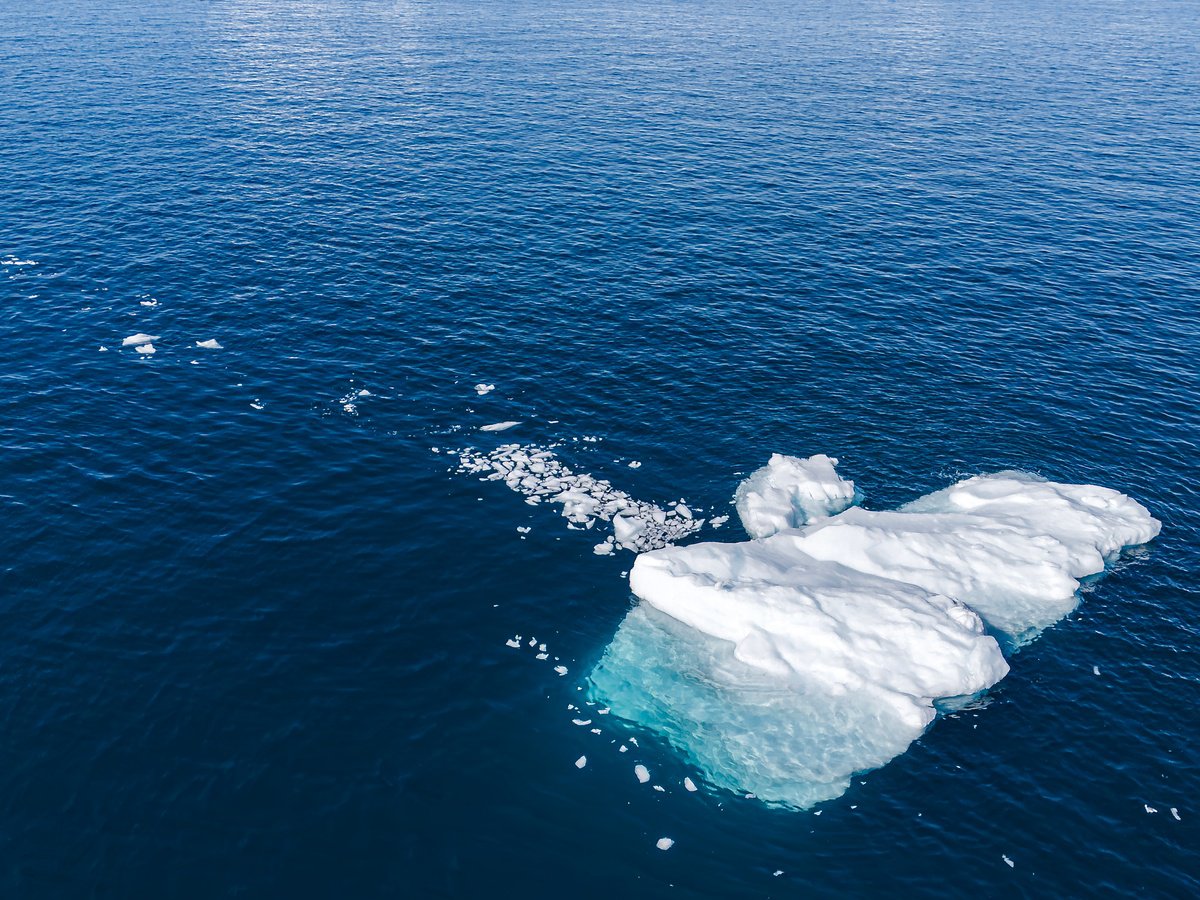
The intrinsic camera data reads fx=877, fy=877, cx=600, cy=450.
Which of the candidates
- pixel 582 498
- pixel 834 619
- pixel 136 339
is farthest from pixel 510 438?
pixel 136 339

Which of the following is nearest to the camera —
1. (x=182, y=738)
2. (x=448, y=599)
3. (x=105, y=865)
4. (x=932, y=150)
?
(x=105, y=865)

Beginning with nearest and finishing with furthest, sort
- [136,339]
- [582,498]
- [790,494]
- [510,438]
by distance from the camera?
[790,494] < [582,498] < [510,438] < [136,339]

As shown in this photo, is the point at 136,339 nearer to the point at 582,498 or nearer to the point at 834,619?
the point at 582,498

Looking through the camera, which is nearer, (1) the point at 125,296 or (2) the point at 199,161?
(1) the point at 125,296

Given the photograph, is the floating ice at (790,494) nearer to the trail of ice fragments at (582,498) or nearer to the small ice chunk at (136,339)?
the trail of ice fragments at (582,498)

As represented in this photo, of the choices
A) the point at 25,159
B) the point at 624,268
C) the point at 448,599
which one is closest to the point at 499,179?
the point at 624,268

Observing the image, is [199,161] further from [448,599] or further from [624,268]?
[448,599]
